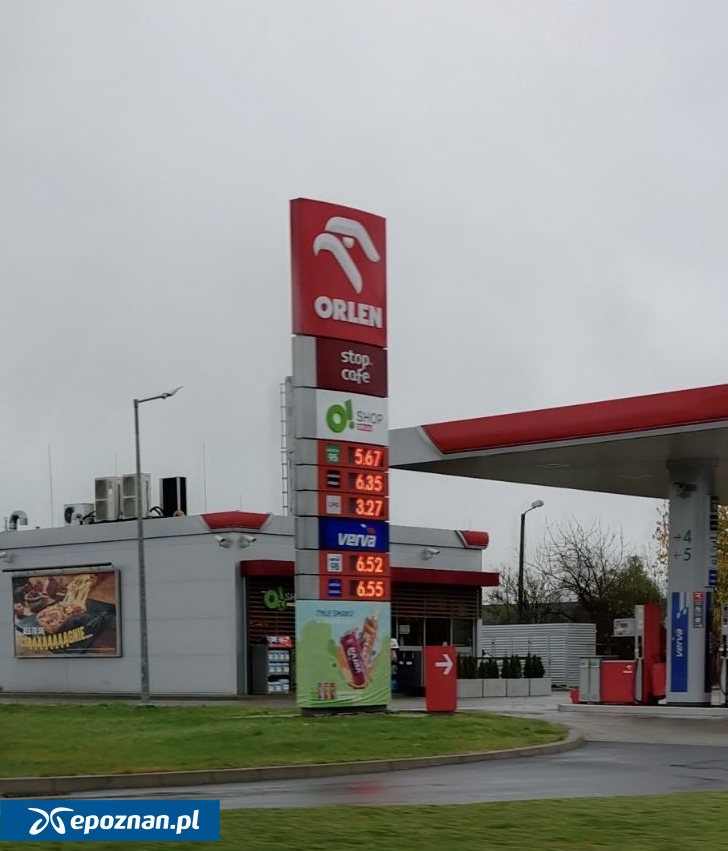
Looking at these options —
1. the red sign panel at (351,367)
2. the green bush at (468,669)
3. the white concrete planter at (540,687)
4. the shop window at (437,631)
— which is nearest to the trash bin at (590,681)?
the red sign panel at (351,367)

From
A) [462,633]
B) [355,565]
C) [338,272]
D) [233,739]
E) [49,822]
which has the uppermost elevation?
[338,272]

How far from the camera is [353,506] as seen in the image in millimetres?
29672

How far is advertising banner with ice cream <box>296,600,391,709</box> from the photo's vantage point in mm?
28578

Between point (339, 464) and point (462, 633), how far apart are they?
25.1 m

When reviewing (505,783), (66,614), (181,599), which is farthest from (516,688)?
(505,783)

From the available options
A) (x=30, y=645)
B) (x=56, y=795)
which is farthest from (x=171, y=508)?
(x=56, y=795)

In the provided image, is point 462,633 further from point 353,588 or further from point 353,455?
point 353,455

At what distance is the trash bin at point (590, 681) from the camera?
34.5 m

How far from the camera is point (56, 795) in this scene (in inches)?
699

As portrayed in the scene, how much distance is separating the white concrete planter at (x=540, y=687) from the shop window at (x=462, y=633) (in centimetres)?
574

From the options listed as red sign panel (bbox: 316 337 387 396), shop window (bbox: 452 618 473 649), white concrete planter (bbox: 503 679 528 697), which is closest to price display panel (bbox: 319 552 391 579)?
red sign panel (bbox: 316 337 387 396)

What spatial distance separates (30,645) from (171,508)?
671cm

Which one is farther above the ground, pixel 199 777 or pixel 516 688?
pixel 199 777

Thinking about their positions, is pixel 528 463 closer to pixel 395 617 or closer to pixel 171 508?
pixel 395 617
